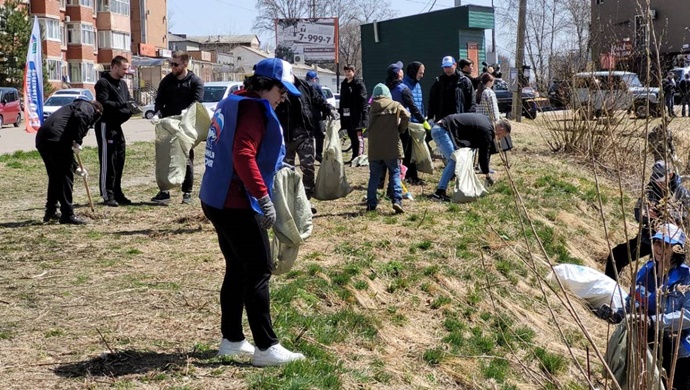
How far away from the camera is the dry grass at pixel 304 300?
5367 mm

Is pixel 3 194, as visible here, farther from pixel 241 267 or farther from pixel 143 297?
pixel 241 267

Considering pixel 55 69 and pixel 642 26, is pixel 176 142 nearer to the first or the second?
pixel 642 26

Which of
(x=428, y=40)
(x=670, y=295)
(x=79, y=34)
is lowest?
(x=670, y=295)

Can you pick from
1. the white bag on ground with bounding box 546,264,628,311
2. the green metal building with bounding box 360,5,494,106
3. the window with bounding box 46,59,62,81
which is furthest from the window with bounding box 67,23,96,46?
the white bag on ground with bounding box 546,264,628,311

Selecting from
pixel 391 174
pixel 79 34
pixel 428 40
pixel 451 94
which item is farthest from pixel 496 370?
pixel 79 34

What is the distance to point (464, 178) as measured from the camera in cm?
1130

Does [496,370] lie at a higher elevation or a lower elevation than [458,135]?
lower

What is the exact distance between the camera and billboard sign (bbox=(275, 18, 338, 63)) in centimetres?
4747

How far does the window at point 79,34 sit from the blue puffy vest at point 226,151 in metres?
64.9

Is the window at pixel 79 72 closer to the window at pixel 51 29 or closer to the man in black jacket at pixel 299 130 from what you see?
the window at pixel 51 29

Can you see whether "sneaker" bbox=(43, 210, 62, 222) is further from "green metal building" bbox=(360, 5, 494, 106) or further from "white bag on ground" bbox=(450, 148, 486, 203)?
"green metal building" bbox=(360, 5, 494, 106)

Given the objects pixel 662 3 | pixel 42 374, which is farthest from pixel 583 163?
pixel 662 3

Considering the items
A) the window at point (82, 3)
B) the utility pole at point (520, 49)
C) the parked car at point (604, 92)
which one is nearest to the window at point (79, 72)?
the window at point (82, 3)

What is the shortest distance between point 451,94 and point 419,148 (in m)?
1.25
